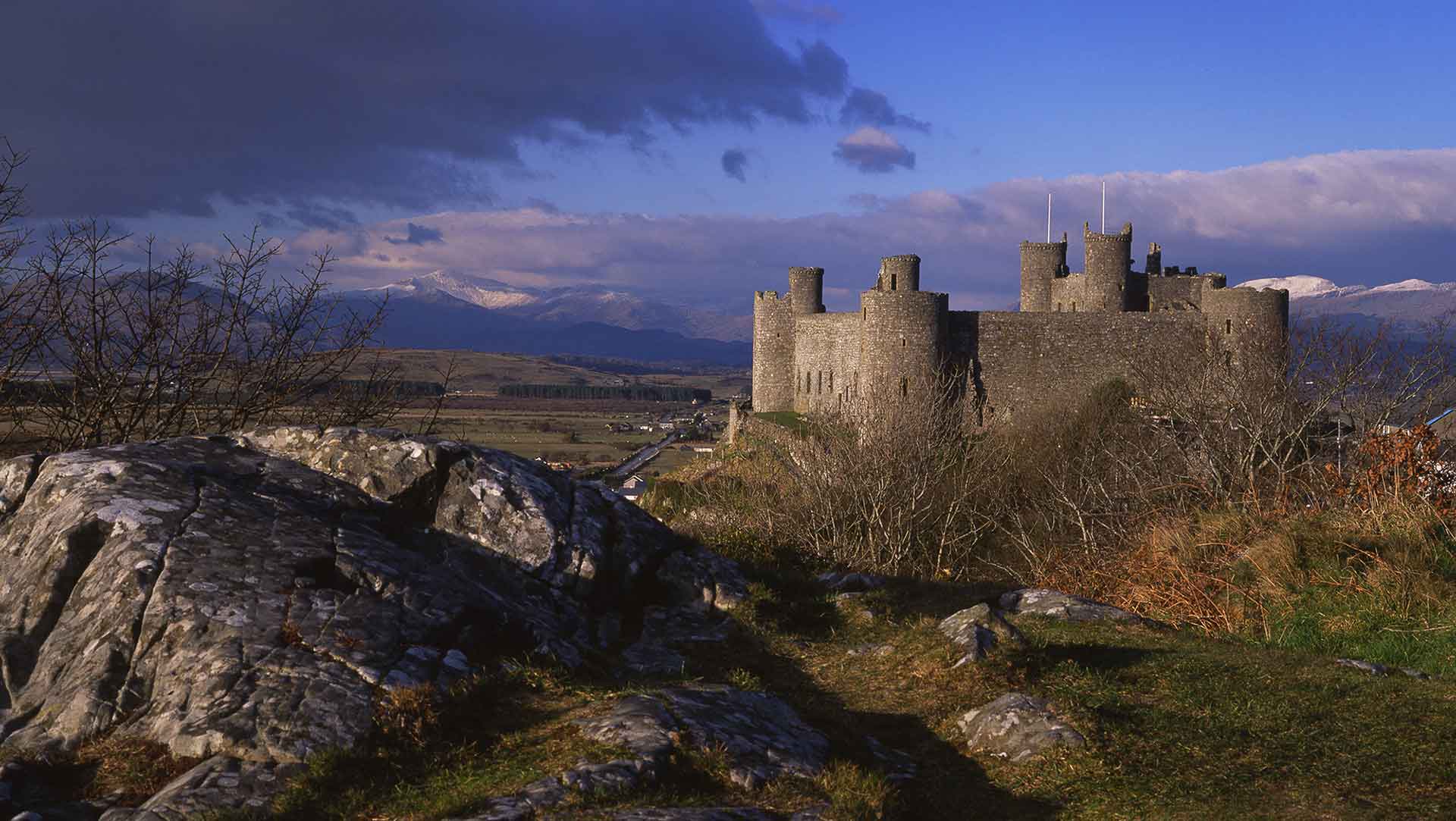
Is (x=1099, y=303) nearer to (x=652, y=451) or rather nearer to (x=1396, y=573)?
(x=652, y=451)

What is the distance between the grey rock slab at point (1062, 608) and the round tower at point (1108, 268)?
40.9m

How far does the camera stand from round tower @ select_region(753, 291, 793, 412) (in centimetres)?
5138

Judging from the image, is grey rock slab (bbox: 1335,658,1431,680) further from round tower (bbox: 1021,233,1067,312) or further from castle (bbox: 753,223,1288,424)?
round tower (bbox: 1021,233,1067,312)

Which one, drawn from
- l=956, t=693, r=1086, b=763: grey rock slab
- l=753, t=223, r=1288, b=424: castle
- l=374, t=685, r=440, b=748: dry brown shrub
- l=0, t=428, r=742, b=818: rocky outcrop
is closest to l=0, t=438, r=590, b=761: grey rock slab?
l=0, t=428, r=742, b=818: rocky outcrop

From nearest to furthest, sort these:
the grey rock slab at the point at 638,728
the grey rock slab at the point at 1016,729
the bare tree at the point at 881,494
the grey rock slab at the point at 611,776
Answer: the grey rock slab at the point at 611,776, the grey rock slab at the point at 638,728, the grey rock slab at the point at 1016,729, the bare tree at the point at 881,494

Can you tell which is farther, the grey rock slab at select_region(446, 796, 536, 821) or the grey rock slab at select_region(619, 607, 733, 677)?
the grey rock slab at select_region(619, 607, 733, 677)

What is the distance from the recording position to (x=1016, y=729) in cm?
692

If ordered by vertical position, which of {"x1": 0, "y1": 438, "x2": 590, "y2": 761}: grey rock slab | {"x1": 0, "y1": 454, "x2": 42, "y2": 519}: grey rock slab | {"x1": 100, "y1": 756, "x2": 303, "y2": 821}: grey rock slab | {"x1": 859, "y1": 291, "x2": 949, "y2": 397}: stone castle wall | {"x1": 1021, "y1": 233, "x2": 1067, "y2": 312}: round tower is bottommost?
{"x1": 100, "y1": 756, "x2": 303, "y2": 821}: grey rock slab

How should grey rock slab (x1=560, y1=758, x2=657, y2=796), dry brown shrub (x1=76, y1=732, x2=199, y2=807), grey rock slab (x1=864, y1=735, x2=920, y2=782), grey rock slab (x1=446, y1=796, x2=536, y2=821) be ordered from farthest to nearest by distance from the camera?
grey rock slab (x1=864, y1=735, x2=920, y2=782)
dry brown shrub (x1=76, y1=732, x2=199, y2=807)
grey rock slab (x1=560, y1=758, x2=657, y2=796)
grey rock slab (x1=446, y1=796, x2=536, y2=821)

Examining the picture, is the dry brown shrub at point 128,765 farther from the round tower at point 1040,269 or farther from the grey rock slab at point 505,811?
the round tower at point 1040,269

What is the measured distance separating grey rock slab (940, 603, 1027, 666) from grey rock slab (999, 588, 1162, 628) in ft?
4.73

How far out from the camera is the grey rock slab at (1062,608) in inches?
396

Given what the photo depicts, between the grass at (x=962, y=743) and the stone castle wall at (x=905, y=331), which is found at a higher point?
the stone castle wall at (x=905, y=331)

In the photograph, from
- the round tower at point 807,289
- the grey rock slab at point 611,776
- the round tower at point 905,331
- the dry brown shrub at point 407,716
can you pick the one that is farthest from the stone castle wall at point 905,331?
the grey rock slab at point 611,776
